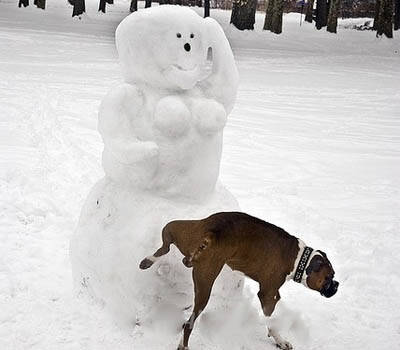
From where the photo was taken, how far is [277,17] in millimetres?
18531

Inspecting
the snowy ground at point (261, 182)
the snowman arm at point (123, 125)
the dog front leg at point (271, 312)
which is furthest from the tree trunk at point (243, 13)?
the dog front leg at point (271, 312)

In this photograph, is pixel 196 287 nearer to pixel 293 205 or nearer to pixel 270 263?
pixel 270 263

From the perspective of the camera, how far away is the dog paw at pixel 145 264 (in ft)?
8.52

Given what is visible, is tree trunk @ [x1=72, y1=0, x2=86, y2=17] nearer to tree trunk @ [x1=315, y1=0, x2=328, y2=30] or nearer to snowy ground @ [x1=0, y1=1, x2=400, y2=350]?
snowy ground @ [x1=0, y1=1, x2=400, y2=350]

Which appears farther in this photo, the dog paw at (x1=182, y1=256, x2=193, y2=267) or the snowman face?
the snowman face

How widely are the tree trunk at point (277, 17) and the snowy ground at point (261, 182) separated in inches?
259

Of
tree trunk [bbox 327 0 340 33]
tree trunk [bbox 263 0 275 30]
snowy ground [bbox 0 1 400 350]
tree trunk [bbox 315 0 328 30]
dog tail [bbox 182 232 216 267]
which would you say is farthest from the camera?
tree trunk [bbox 315 0 328 30]

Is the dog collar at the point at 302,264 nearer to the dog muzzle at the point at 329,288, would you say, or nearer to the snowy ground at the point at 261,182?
the dog muzzle at the point at 329,288

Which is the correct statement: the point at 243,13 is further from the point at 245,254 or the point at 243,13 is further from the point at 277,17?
the point at 245,254

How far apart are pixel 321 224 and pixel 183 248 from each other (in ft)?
6.99

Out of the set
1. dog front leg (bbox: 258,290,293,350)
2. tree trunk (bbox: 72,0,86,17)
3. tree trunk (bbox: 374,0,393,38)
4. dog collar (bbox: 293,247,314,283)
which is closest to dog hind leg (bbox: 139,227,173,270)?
dog front leg (bbox: 258,290,293,350)

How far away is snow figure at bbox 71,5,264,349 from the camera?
8.89ft

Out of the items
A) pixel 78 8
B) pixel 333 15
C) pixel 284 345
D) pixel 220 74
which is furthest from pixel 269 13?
pixel 284 345

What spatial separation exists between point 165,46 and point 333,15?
1810 cm
